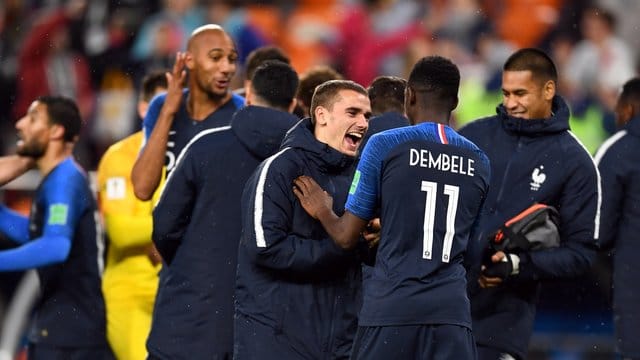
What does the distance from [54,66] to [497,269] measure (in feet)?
28.2

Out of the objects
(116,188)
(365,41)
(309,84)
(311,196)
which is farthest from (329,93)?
(365,41)

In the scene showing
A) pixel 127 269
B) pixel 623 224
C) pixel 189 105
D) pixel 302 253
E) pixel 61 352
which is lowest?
pixel 61 352

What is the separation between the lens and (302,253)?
5.60m

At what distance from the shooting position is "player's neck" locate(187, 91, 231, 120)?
714 cm

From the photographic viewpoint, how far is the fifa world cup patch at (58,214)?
286 inches

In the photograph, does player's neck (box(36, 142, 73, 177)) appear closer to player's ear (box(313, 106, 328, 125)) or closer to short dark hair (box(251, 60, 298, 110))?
short dark hair (box(251, 60, 298, 110))

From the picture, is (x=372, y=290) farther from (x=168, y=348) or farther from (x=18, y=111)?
(x=18, y=111)

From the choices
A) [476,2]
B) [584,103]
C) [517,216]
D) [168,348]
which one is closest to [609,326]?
[584,103]

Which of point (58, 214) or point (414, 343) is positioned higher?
point (58, 214)

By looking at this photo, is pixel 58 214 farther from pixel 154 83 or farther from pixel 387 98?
pixel 387 98

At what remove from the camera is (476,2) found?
43.9 feet

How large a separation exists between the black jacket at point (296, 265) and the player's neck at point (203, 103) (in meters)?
1.40

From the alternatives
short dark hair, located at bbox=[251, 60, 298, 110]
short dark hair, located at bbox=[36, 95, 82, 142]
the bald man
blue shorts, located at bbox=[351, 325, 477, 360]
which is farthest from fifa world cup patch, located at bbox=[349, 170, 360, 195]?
short dark hair, located at bbox=[36, 95, 82, 142]

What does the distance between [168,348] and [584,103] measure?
→ 680cm
